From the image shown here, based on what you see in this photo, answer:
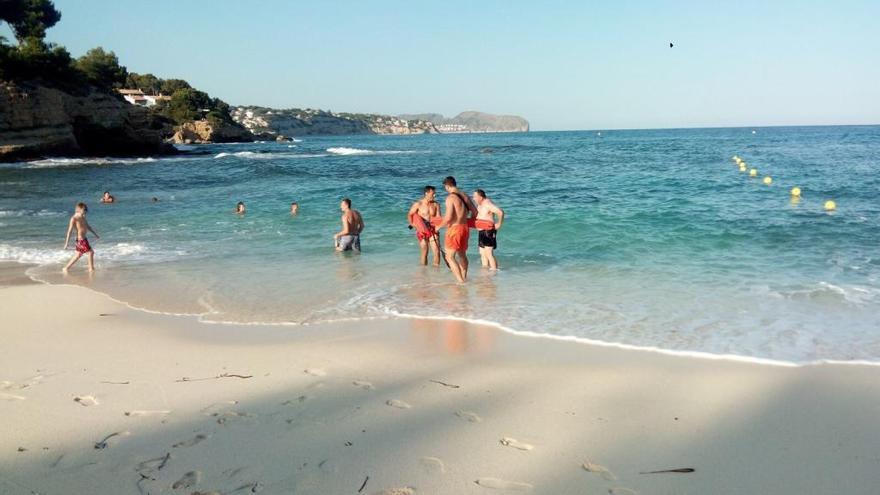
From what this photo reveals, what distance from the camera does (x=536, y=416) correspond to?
409 cm

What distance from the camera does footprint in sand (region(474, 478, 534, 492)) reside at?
3.21m

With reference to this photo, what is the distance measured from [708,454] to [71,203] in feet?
73.6

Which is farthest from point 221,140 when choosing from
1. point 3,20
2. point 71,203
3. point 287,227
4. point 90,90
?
point 287,227

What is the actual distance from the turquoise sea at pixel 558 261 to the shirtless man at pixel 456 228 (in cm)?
31

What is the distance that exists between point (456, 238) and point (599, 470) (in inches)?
224

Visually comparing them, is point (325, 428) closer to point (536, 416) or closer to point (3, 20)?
point (536, 416)

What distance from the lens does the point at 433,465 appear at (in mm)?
3432

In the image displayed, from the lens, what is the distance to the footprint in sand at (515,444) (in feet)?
11.9

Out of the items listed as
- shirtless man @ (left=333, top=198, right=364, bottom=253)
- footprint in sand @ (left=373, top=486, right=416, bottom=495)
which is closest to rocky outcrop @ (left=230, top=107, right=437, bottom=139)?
shirtless man @ (left=333, top=198, right=364, bottom=253)

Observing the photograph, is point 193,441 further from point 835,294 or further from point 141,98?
point 141,98

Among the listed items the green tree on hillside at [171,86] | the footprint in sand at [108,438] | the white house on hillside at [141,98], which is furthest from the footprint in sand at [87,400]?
the green tree on hillside at [171,86]

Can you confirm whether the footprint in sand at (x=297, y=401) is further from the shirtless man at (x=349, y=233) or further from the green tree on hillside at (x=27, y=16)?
the green tree on hillside at (x=27, y=16)

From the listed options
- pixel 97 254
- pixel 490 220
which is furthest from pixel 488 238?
pixel 97 254

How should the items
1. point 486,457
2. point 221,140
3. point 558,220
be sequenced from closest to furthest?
point 486,457
point 558,220
point 221,140
